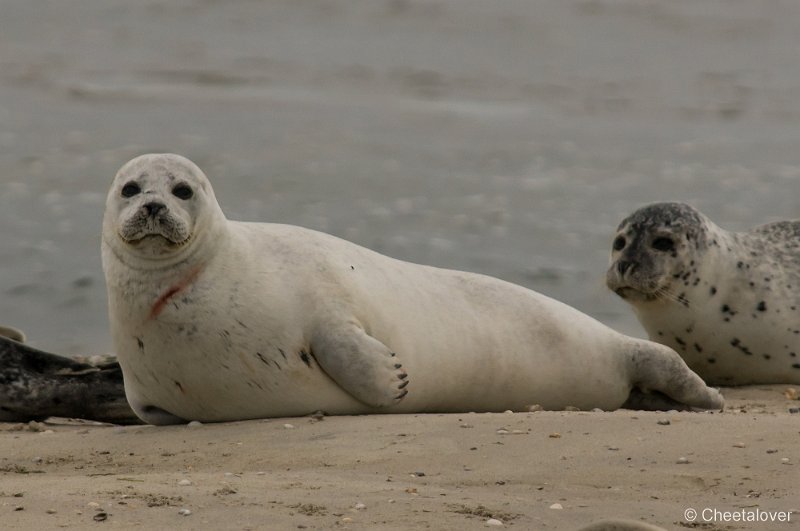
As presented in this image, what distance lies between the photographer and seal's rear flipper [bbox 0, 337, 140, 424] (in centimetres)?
645

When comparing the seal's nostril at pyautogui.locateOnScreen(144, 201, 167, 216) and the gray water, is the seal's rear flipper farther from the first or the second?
the gray water

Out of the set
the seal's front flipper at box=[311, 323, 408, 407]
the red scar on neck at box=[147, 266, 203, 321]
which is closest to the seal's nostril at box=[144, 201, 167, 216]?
the red scar on neck at box=[147, 266, 203, 321]

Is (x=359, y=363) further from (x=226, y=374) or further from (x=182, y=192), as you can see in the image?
(x=182, y=192)

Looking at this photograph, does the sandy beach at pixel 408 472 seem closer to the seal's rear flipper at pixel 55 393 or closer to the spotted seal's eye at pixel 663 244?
the seal's rear flipper at pixel 55 393

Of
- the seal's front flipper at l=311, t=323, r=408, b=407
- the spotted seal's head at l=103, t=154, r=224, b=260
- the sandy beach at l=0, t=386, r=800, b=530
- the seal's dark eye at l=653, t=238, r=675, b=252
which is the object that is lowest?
the sandy beach at l=0, t=386, r=800, b=530

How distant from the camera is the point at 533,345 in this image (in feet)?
21.1

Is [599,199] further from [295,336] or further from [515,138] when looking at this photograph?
[295,336]

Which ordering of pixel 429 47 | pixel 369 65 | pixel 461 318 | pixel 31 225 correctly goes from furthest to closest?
pixel 429 47, pixel 369 65, pixel 31 225, pixel 461 318

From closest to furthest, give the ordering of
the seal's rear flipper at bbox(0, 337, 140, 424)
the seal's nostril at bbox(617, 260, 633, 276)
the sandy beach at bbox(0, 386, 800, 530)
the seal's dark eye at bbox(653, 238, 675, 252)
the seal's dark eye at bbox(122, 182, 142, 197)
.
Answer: the sandy beach at bbox(0, 386, 800, 530) → the seal's dark eye at bbox(122, 182, 142, 197) → the seal's rear flipper at bbox(0, 337, 140, 424) → the seal's nostril at bbox(617, 260, 633, 276) → the seal's dark eye at bbox(653, 238, 675, 252)

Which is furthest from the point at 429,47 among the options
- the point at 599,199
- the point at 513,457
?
the point at 513,457

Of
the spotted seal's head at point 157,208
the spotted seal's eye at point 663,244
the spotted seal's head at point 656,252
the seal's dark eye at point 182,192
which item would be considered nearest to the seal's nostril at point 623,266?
the spotted seal's head at point 656,252

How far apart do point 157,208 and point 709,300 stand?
3345mm

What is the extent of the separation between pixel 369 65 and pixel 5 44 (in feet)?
14.6

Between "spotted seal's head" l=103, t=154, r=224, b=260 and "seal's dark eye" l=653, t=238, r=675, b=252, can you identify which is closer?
"spotted seal's head" l=103, t=154, r=224, b=260
